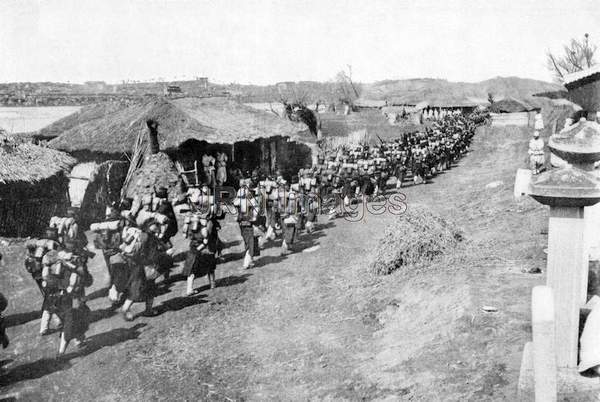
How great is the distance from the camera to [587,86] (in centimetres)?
1321

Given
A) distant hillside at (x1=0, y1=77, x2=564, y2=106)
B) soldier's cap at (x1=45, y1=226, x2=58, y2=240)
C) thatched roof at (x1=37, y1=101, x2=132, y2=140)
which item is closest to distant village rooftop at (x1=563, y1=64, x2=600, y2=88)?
soldier's cap at (x1=45, y1=226, x2=58, y2=240)

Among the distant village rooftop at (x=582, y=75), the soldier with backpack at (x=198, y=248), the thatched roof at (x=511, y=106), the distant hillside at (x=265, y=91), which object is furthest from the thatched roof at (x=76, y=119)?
the thatched roof at (x=511, y=106)

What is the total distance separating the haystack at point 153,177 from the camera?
17594 millimetres

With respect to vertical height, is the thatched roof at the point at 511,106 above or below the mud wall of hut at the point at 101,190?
above

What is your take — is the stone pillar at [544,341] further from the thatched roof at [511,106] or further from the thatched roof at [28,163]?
the thatched roof at [511,106]

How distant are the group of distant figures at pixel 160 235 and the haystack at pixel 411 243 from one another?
114 inches

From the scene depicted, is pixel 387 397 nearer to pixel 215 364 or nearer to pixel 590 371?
pixel 590 371

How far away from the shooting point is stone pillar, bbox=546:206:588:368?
446 cm

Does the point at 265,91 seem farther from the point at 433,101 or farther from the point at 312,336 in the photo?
the point at 312,336

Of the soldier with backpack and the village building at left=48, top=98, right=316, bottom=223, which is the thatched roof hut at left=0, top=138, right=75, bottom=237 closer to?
the village building at left=48, top=98, right=316, bottom=223

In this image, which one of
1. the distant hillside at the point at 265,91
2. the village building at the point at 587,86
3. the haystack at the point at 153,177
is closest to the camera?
the village building at the point at 587,86

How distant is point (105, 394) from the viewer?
22.5 ft

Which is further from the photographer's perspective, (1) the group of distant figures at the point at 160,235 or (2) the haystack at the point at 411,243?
(2) the haystack at the point at 411,243

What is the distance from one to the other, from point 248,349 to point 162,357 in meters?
1.30
